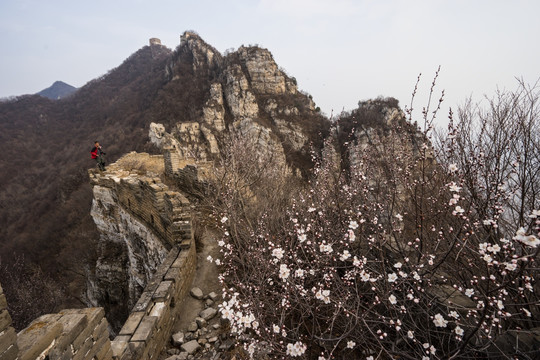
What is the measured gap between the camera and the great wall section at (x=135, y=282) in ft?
6.47

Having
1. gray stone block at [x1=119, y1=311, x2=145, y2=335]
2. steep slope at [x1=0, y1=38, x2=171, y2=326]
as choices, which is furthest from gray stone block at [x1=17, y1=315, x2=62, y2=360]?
steep slope at [x1=0, y1=38, x2=171, y2=326]

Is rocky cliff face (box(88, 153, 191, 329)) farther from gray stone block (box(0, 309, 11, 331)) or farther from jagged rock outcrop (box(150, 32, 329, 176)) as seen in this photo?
jagged rock outcrop (box(150, 32, 329, 176))

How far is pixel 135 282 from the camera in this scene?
26.9 ft

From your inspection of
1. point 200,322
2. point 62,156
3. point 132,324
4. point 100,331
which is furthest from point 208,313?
point 62,156

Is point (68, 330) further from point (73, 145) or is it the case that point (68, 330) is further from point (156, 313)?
point (73, 145)

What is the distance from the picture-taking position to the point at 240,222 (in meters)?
5.31

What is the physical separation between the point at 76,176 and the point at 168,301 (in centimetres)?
3921

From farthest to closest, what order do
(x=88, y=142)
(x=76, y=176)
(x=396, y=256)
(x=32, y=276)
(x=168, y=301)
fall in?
(x=88, y=142)
(x=76, y=176)
(x=32, y=276)
(x=168, y=301)
(x=396, y=256)

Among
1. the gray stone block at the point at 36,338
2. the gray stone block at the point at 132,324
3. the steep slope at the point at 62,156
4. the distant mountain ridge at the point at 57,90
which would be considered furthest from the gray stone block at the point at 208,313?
the distant mountain ridge at the point at 57,90

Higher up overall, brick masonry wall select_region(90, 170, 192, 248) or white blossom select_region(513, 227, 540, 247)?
white blossom select_region(513, 227, 540, 247)

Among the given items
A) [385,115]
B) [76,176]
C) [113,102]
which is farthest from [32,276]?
[113,102]

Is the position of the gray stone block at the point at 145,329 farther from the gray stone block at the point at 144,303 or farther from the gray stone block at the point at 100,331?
the gray stone block at the point at 100,331

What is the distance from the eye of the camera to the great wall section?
77.6 inches

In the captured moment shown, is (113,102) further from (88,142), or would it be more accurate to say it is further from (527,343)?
(527,343)
